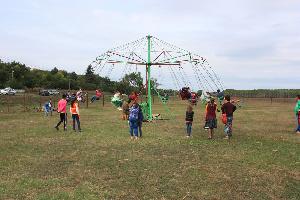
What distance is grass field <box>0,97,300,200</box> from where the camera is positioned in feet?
28.9

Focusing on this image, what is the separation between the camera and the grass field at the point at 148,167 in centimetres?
882

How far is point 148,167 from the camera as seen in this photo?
1115 centimetres

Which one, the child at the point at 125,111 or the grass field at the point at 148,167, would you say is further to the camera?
the child at the point at 125,111

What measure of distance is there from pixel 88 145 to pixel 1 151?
2.97 metres

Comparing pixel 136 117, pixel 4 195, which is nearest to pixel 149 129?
pixel 136 117

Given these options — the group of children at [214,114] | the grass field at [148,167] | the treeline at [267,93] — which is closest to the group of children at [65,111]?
the grass field at [148,167]

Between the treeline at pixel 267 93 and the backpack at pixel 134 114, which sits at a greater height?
the treeline at pixel 267 93

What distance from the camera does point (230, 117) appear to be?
1722cm

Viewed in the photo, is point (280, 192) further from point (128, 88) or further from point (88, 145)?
point (128, 88)

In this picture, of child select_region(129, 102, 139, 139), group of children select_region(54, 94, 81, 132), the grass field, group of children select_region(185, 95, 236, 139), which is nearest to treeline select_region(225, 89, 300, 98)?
group of children select_region(54, 94, 81, 132)

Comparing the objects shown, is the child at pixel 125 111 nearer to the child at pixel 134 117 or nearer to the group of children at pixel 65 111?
the group of children at pixel 65 111

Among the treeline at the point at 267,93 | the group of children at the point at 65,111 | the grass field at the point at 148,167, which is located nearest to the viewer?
the grass field at the point at 148,167

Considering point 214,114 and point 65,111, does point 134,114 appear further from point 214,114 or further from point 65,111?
point 65,111

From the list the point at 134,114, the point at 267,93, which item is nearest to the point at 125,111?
the point at 134,114
